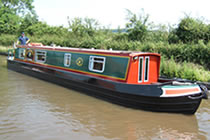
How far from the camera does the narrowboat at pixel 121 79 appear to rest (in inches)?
238

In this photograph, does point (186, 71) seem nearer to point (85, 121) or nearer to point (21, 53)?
point (85, 121)

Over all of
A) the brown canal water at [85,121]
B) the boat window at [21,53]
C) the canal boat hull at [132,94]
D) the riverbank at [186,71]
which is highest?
the boat window at [21,53]

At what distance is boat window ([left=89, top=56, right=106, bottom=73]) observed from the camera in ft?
25.6

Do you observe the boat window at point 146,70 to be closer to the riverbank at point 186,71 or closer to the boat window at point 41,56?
the riverbank at point 186,71

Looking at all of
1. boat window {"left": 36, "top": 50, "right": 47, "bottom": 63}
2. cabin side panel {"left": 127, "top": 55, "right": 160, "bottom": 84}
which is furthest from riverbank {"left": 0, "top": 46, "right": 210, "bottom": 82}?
boat window {"left": 36, "top": 50, "right": 47, "bottom": 63}

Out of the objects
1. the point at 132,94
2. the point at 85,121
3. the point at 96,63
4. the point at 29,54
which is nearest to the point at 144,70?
the point at 132,94

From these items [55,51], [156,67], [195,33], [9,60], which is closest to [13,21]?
[9,60]

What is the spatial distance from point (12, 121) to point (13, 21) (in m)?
29.4

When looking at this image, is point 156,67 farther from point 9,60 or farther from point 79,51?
point 9,60

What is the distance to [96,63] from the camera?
8.10m

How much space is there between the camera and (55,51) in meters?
10.1

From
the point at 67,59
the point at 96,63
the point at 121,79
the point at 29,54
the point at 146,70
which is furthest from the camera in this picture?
the point at 29,54

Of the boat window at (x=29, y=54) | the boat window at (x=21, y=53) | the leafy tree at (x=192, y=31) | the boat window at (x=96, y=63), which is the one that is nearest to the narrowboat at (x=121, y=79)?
the boat window at (x=96, y=63)

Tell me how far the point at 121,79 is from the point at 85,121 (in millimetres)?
1903
